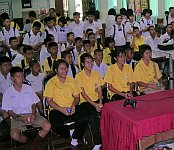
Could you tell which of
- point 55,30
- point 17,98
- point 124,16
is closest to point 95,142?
point 17,98

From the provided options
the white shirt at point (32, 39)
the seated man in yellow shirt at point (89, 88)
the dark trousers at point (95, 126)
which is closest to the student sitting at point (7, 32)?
the white shirt at point (32, 39)

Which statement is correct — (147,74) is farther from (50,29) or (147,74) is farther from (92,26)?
(92,26)

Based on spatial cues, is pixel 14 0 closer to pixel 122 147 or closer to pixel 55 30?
pixel 55 30

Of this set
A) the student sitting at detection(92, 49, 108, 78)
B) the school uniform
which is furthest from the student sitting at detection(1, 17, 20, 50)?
the school uniform

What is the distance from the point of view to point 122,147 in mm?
3662

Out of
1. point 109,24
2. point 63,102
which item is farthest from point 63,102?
point 109,24

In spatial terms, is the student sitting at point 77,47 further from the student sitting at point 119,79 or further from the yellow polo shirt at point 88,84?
the yellow polo shirt at point 88,84

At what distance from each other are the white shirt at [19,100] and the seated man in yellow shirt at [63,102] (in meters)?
0.21

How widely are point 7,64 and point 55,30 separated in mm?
2749

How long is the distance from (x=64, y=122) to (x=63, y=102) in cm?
30

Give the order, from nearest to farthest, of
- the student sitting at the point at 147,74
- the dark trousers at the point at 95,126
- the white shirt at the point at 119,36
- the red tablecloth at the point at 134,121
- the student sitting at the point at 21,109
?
the red tablecloth at the point at 134,121 < the student sitting at the point at 21,109 < the dark trousers at the point at 95,126 < the student sitting at the point at 147,74 < the white shirt at the point at 119,36

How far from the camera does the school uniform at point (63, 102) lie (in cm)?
432

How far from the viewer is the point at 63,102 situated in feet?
14.7

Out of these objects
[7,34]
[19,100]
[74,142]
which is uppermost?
[7,34]
